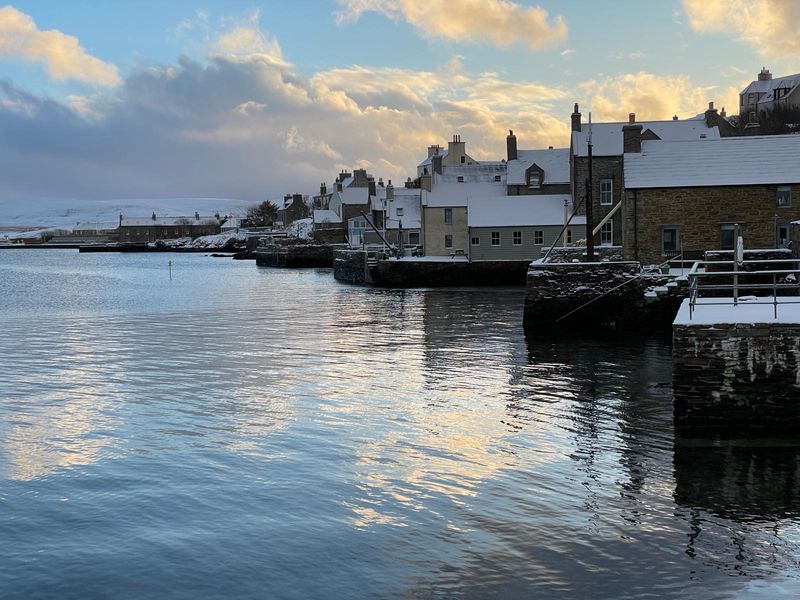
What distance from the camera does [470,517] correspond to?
12.1m

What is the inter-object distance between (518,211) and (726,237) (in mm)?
26261

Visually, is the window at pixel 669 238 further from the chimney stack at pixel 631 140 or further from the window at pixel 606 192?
the window at pixel 606 192

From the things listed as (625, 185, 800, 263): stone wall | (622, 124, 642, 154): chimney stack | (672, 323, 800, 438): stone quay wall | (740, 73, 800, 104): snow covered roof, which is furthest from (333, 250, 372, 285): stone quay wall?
(740, 73, 800, 104): snow covered roof

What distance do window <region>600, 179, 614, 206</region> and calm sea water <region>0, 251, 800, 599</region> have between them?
3653 centimetres

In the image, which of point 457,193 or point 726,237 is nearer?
point 726,237

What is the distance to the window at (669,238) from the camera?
130 feet

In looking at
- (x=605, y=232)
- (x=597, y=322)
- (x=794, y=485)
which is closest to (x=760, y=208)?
(x=597, y=322)

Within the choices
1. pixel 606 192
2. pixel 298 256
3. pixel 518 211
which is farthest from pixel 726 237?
pixel 298 256

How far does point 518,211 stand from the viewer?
65.0 m

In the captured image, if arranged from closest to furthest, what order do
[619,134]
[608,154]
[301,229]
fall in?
[608,154]
[619,134]
[301,229]

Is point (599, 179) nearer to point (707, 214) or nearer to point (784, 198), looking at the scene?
point (784, 198)

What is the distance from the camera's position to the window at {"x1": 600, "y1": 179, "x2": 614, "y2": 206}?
202 ft

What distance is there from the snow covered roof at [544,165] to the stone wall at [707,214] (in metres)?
33.9

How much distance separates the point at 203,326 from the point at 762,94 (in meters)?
122
